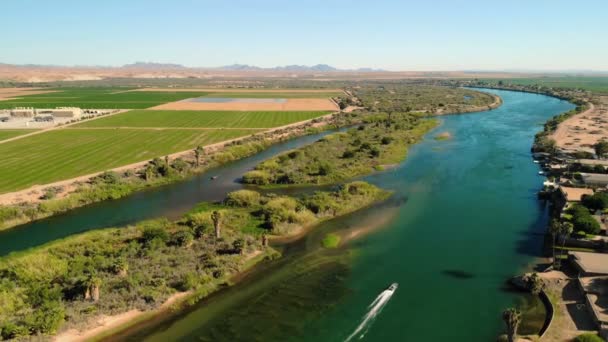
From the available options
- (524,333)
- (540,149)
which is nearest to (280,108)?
(540,149)

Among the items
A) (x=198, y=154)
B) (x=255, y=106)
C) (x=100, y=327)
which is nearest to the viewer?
(x=100, y=327)

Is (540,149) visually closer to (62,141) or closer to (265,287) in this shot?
(265,287)

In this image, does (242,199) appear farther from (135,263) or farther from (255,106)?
(255,106)

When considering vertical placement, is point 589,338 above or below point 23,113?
below

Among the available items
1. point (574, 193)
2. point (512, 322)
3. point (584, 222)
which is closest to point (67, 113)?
point (574, 193)

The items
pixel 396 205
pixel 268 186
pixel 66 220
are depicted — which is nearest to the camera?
pixel 66 220

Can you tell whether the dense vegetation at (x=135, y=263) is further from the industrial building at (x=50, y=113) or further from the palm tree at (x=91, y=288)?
the industrial building at (x=50, y=113)

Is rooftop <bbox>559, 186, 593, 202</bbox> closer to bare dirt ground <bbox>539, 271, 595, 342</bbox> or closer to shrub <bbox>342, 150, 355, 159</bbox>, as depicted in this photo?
bare dirt ground <bbox>539, 271, 595, 342</bbox>

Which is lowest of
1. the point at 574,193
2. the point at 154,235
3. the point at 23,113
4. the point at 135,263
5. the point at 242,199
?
the point at 135,263
